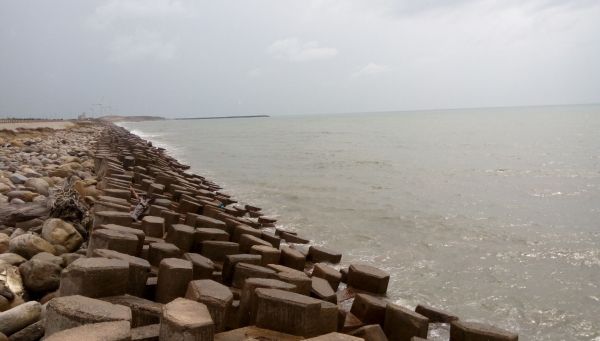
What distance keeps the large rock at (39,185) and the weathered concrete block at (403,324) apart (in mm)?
5723

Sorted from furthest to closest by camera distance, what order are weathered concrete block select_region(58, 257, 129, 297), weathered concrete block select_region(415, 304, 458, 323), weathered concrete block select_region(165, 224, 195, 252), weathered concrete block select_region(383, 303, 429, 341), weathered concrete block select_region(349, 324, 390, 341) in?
1. weathered concrete block select_region(165, 224, 195, 252)
2. weathered concrete block select_region(415, 304, 458, 323)
3. weathered concrete block select_region(383, 303, 429, 341)
4. weathered concrete block select_region(349, 324, 390, 341)
5. weathered concrete block select_region(58, 257, 129, 297)

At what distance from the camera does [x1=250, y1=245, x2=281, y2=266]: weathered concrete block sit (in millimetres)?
4715

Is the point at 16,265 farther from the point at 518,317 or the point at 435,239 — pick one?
the point at 435,239

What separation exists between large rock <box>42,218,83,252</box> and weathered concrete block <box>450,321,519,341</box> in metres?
3.63

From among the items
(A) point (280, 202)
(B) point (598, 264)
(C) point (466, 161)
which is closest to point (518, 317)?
(B) point (598, 264)

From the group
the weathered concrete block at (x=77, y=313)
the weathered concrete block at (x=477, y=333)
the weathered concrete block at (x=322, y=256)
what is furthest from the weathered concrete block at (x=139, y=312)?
the weathered concrete block at (x=322, y=256)

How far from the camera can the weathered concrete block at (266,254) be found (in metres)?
4.71

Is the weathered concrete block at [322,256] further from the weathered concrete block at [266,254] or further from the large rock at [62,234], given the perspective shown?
the large rock at [62,234]

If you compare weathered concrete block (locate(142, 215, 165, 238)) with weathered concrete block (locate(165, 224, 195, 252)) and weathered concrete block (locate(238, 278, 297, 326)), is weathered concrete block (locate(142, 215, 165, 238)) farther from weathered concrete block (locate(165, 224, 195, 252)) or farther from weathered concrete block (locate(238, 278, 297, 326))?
weathered concrete block (locate(238, 278, 297, 326))

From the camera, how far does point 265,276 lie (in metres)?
3.82

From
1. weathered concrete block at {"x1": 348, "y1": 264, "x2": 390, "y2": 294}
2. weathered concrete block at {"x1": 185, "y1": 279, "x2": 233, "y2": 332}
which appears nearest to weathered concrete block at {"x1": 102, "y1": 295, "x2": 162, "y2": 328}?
weathered concrete block at {"x1": 185, "y1": 279, "x2": 233, "y2": 332}

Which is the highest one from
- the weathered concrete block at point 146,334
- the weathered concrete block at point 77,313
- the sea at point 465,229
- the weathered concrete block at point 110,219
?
the weathered concrete block at point 110,219

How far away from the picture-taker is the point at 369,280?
4.93 m

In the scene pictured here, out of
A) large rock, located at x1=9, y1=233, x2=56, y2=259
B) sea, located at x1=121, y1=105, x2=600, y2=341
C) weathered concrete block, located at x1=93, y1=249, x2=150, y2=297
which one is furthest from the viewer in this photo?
sea, located at x1=121, y1=105, x2=600, y2=341
